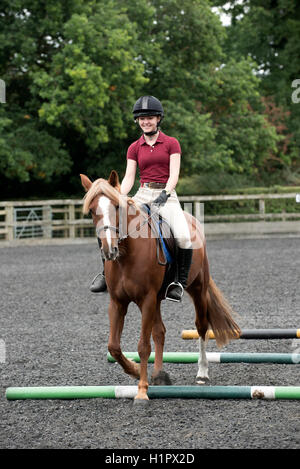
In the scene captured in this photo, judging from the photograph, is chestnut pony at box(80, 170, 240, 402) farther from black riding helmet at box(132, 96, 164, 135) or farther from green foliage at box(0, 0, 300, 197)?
green foliage at box(0, 0, 300, 197)

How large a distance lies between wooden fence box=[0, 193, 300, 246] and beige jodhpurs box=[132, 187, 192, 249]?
16.0 meters

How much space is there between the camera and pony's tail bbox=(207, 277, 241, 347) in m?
5.62

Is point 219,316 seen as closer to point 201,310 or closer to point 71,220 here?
point 201,310

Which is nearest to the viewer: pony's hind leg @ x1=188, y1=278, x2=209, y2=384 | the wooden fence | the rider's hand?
the rider's hand

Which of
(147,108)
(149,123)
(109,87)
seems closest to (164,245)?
(149,123)

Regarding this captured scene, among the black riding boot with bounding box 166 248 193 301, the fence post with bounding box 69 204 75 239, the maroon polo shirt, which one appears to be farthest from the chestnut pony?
the fence post with bounding box 69 204 75 239

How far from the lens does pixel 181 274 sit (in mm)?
5148

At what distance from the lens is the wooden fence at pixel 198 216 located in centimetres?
2153

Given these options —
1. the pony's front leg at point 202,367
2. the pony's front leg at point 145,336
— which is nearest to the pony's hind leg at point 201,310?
Answer: the pony's front leg at point 202,367

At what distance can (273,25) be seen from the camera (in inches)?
1254

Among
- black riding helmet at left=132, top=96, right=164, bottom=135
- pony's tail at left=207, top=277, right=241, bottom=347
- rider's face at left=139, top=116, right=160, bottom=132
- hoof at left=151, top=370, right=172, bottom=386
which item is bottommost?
hoof at left=151, top=370, right=172, bottom=386

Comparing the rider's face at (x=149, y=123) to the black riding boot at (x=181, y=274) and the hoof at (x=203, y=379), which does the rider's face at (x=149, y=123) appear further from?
the hoof at (x=203, y=379)

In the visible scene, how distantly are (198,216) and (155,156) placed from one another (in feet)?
57.2
